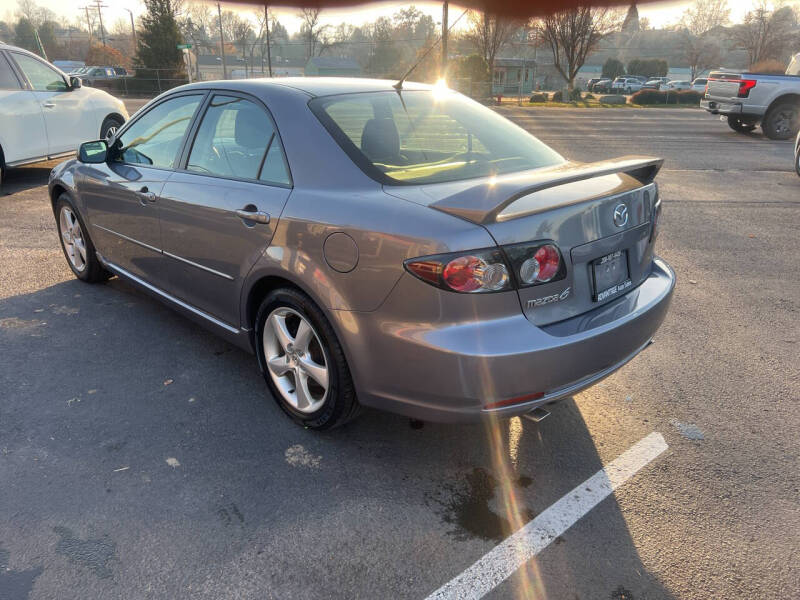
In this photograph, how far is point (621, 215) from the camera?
8.68 ft

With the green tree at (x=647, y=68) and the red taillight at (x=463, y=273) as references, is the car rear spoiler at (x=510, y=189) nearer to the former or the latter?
the red taillight at (x=463, y=273)

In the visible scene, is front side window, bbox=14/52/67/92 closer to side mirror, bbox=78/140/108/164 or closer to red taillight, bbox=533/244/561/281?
side mirror, bbox=78/140/108/164

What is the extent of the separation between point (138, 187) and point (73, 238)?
5.08 feet

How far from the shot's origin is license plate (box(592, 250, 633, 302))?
2562mm

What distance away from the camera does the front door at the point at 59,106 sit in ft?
27.5

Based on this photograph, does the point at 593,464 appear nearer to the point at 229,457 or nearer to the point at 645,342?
the point at 645,342

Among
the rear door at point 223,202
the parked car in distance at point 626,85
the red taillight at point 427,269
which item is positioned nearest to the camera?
the red taillight at point 427,269

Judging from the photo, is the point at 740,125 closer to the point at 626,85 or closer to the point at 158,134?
the point at 158,134

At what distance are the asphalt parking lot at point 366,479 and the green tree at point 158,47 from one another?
4061cm

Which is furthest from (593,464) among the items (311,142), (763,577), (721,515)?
(311,142)

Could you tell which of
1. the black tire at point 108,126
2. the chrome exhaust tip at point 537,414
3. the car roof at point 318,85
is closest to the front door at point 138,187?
the car roof at point 318,85

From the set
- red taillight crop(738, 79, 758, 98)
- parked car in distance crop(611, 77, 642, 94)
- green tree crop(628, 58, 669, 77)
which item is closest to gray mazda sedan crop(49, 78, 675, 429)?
red taillight crop(738, 79, 758, 98)

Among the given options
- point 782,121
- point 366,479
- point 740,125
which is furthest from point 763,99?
point 366,479

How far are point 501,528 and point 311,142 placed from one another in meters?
1.82
